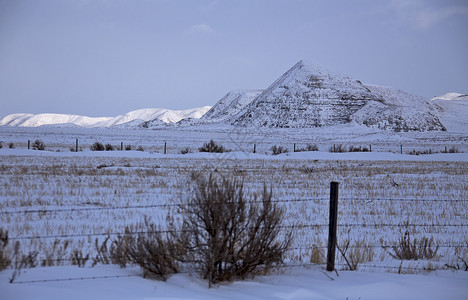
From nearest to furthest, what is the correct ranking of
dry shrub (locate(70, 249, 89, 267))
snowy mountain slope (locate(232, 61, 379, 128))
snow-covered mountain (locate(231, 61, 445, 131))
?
dry shrub (locate(70, 249, 89, 267)) < snow-covered mountain (locate(231, 61, 445, 131)) < snowy mountain slope (locate(232, 61, 379, 128))

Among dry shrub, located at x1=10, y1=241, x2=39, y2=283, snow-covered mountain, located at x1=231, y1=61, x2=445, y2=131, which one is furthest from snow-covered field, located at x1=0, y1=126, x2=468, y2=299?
snow-covered mountain, located at x1=231, y1=61, x2=445, y2=131

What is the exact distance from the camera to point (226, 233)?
5.70 metres

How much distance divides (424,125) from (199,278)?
11710 centimetres

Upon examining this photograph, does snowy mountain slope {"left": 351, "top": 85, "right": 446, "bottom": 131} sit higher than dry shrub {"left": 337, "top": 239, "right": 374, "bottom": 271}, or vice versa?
snowy mountain slope {"left": 351, "top": 85, "right": 446, "bottom": 131}

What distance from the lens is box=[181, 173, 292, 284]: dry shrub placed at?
564 centimetres

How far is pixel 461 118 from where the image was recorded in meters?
140

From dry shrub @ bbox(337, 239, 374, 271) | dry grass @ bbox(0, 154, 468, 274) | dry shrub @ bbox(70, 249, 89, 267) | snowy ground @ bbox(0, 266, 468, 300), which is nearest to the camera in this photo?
snowy ground @ bbox(0, 266, 468, 300)

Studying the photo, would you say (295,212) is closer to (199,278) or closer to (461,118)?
(199,278)

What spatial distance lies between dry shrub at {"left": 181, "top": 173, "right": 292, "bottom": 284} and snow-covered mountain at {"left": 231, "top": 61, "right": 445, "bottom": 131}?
10728 cm

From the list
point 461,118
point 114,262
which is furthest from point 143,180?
point 461,118

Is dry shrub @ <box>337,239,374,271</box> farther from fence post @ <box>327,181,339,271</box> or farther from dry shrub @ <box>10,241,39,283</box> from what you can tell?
dry shrub @ <box>10,241,39,283</box>

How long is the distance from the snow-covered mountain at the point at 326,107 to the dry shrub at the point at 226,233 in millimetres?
107283

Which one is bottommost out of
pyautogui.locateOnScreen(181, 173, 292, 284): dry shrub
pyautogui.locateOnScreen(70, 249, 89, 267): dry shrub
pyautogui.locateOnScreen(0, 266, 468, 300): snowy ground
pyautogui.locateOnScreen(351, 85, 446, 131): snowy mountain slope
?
pyautogui.locateOnScreen(0, 266, 468, 300): snowy ground

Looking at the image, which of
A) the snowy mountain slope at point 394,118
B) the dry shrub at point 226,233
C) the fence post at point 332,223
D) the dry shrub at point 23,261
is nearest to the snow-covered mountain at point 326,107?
the snowy mountain slope at point 394,118
